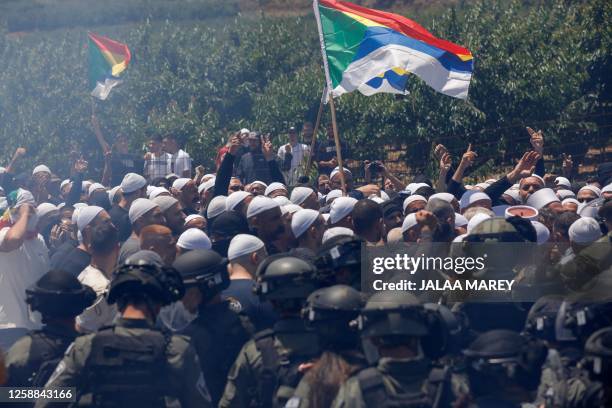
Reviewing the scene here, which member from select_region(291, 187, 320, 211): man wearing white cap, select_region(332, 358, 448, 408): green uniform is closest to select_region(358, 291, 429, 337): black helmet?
select_region(332, 358, 448, 408): green uniform

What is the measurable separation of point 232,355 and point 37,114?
24.5 m

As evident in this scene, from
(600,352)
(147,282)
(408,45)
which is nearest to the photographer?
(600,352)

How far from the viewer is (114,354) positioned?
614cm

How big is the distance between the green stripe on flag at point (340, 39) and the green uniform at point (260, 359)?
257 inches

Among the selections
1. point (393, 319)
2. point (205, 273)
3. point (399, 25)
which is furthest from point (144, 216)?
point (399, 25)

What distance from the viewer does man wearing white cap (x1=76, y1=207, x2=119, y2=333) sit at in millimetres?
7676

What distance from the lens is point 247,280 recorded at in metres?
7.89

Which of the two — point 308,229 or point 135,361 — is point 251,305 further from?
point 308,229

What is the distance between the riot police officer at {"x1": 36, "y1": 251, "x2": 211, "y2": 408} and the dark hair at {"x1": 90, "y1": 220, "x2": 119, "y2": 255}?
2.06 m

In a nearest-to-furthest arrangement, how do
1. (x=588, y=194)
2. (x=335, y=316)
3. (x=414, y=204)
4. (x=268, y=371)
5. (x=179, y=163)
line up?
(x=335, y=316), (x=268, y=371), (x=414, y=204), (x=588, y=194), (x=179, y=163)

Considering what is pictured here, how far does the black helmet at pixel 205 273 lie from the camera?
7078 mm

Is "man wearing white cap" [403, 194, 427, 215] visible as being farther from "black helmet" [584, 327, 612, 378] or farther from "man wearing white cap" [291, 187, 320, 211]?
"black helmet" [584, 327, 612, 378]

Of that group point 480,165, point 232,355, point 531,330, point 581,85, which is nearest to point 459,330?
point 531,330

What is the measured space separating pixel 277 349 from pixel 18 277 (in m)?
3.65
